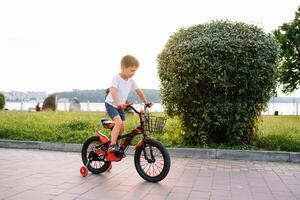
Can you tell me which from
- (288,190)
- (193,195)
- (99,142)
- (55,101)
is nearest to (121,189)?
(193,195)

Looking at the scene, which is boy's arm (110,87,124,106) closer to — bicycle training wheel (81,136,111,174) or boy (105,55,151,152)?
boy (105,55,151,152)

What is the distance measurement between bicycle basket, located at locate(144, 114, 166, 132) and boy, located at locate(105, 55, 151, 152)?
300 mm

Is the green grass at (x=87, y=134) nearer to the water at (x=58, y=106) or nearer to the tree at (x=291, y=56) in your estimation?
the water at (x=58, y=106)

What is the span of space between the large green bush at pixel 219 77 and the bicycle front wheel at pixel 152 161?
2860 millimetres

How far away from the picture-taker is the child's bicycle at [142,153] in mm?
5754

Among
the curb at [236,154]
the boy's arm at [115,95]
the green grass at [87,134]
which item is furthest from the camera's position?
the green grass at [87,134]

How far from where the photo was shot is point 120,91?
6051mm

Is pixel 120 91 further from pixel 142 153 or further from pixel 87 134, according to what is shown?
pixel 87 134

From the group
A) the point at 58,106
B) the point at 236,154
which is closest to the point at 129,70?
the point at 236,154

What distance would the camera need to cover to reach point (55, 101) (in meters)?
27.9

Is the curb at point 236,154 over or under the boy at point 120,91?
under

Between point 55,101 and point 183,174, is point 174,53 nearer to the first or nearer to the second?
point 183,174

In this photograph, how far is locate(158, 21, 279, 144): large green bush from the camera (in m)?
8.44

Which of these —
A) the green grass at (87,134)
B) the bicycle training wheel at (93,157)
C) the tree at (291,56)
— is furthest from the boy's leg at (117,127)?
the tree at (291,56)
